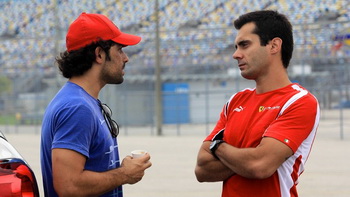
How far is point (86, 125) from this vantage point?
9.70 feet

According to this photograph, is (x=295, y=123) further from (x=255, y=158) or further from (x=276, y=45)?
(x=276, y=45)

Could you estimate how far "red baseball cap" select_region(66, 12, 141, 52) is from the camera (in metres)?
3.14

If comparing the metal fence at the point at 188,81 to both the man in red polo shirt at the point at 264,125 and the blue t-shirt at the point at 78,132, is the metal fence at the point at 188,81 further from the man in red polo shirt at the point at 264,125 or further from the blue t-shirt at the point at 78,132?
the blue t-shirt at the point at 78,132

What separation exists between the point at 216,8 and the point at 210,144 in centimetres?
3203

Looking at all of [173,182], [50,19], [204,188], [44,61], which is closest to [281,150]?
[204,188]

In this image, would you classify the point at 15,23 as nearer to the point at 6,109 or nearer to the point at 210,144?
the point at 6,109

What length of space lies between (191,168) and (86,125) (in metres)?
9.65

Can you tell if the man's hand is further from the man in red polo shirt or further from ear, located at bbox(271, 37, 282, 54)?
ear, located at bbox(271, 37, 282, 54)

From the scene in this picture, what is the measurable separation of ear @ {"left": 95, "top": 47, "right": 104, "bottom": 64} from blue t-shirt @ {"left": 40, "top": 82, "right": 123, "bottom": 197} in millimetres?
158

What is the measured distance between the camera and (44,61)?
3412cm

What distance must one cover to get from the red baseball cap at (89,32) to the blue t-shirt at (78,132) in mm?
203

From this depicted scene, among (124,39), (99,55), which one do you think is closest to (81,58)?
(99,55)

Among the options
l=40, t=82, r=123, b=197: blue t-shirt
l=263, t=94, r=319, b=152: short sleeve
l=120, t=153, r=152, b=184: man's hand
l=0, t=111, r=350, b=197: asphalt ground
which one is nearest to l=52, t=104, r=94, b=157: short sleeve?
l=40, t=82, r=123, b=197: blue t-shirt

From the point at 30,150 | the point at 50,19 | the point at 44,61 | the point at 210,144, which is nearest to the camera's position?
the point at 210,144
